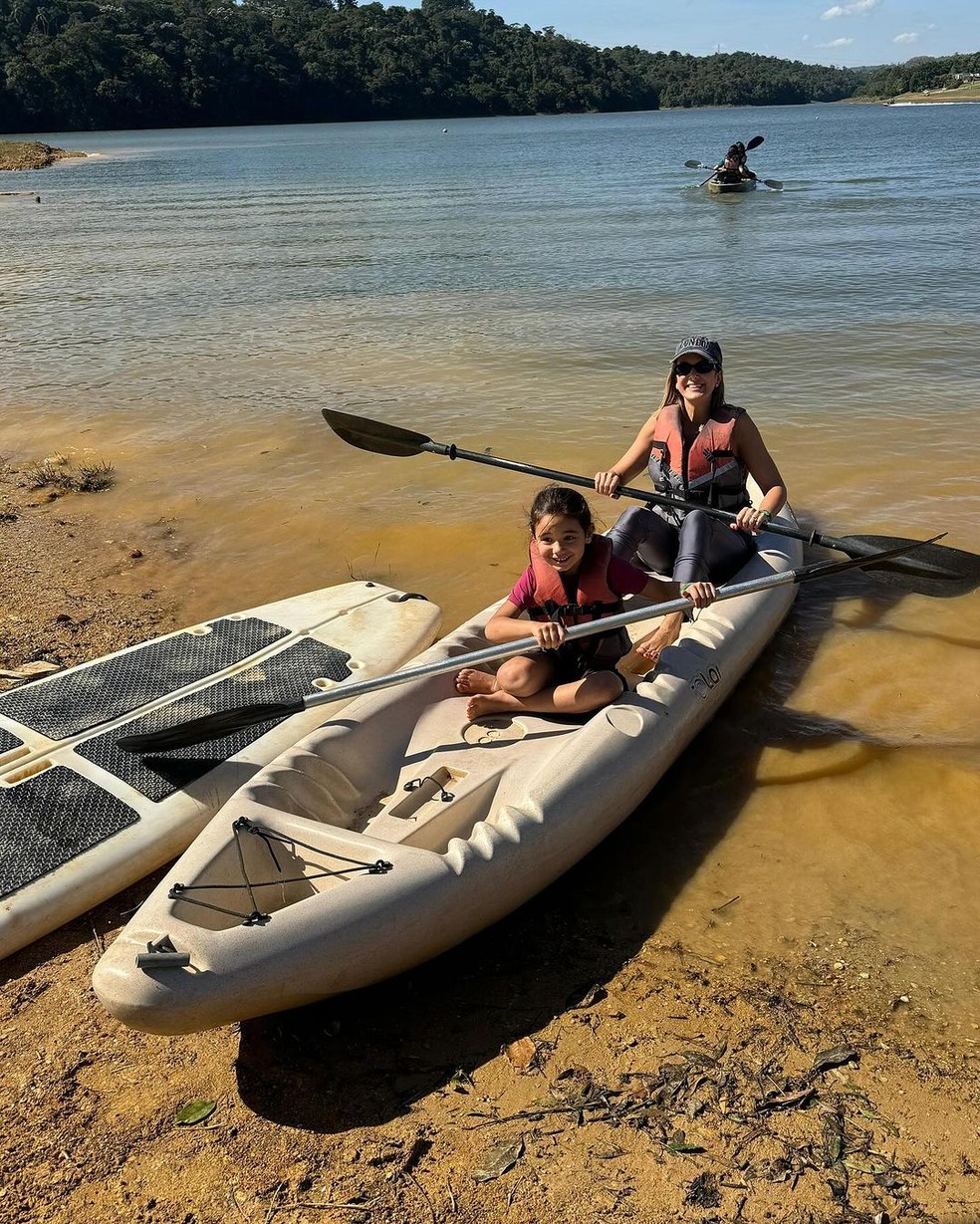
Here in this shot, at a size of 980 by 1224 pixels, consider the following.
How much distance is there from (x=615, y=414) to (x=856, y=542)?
442 cm

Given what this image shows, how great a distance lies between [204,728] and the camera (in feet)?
13.0

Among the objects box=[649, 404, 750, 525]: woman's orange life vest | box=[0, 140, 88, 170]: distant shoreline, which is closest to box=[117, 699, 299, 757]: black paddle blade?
box=[649, 404, 750, 525]: woman's orange life vest

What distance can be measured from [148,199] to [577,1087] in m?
33.9

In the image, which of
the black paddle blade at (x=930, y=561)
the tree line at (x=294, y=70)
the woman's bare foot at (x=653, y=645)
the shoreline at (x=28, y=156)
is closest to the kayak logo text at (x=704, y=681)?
the woman's bare foot at (x=653, y=645)

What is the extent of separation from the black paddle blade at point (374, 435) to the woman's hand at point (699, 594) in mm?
2379

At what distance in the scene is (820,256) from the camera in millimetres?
17266

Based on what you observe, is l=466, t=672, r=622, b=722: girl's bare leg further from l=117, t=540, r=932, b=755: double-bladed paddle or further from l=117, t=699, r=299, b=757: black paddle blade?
l=117, t=699, r=299, b=757: black paddle blade

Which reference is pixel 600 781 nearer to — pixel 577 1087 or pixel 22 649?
pixel 577 1087

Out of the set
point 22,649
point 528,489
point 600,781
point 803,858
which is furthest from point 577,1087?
point 528,489

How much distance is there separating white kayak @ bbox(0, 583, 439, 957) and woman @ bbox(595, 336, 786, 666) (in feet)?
3.87

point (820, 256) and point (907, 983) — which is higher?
point (820, 256)

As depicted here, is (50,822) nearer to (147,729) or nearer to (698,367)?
(147,729)

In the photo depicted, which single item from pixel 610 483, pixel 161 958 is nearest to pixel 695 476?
pixel 610 483

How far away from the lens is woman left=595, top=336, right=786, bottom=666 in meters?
5.13
